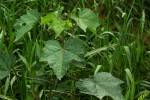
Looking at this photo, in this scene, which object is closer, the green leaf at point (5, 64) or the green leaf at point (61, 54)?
the green leaf at point (61, 54)

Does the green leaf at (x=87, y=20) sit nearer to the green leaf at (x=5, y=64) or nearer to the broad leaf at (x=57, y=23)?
the broad leaf at (x=57, y=23)

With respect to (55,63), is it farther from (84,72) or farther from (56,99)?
(84,72)

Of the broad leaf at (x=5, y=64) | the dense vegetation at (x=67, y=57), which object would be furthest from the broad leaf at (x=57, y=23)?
the broad leaf at (x=5, y=64)

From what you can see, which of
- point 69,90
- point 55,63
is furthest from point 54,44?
point 69,90

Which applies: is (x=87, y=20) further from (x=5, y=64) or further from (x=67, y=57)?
(x=5, y=64)

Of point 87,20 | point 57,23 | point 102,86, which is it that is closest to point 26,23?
point 57,23

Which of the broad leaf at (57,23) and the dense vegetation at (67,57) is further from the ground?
the broad leaf at (57,23)

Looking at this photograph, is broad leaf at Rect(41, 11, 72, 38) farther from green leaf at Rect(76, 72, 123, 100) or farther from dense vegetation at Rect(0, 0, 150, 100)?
green leaf at Rect(76, 72, 123, 100)
